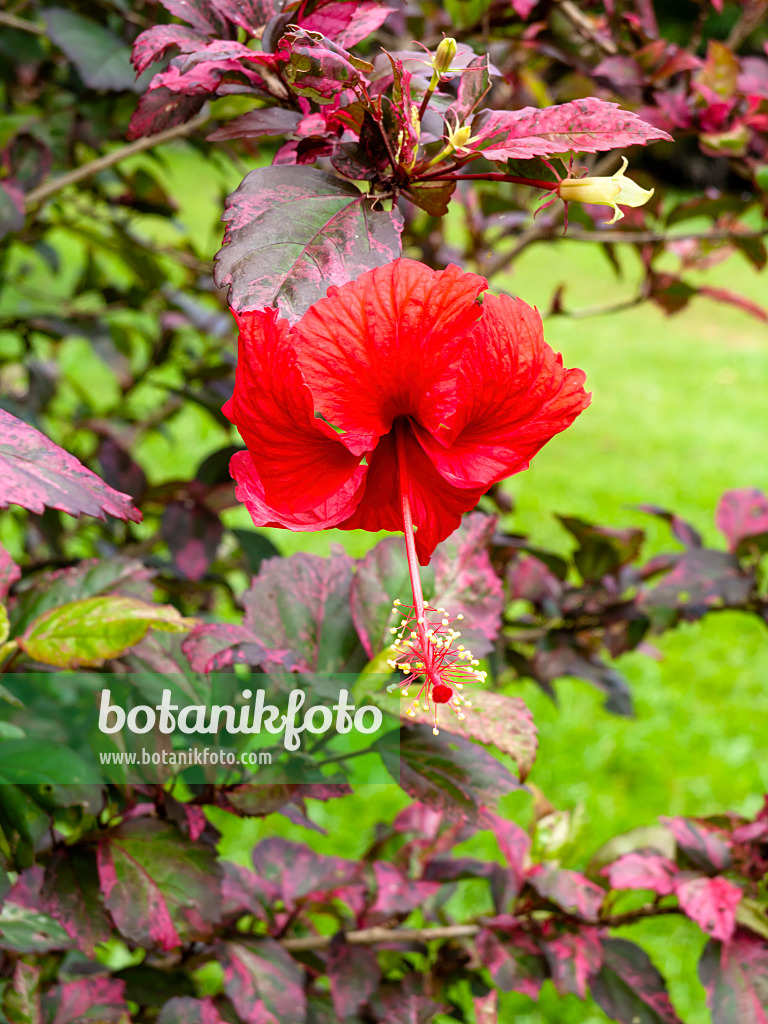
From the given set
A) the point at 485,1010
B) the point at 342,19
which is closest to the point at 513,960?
the point at 485,1010

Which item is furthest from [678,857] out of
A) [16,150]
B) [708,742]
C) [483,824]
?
[708,742]

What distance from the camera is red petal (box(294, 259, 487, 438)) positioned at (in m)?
0.47

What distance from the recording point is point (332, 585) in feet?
2.93

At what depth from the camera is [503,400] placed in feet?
1.67

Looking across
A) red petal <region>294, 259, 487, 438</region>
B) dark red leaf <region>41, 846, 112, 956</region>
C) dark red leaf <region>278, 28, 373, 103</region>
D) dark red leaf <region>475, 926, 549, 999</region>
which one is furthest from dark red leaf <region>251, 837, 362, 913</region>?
dark red leaf <region>278, 28, 373, 103</region>

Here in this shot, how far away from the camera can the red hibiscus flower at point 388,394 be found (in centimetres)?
47

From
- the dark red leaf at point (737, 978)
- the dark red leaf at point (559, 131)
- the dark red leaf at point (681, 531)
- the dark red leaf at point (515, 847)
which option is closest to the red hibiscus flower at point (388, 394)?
the dark red leaf at point (559, 131)

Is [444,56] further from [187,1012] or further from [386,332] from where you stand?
[187,1012]

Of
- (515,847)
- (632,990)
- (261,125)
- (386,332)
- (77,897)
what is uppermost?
(261,125)

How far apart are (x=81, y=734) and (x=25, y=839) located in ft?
0.75

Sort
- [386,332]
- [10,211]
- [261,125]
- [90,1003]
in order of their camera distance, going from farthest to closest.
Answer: [10,211] < [90,1003] < [261,125] < [386,332]

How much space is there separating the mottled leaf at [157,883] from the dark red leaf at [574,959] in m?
0.37

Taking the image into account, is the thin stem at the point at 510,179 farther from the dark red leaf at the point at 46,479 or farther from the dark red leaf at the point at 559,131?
the dark red leaf at the point at 46,479

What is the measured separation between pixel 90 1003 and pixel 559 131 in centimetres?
83
